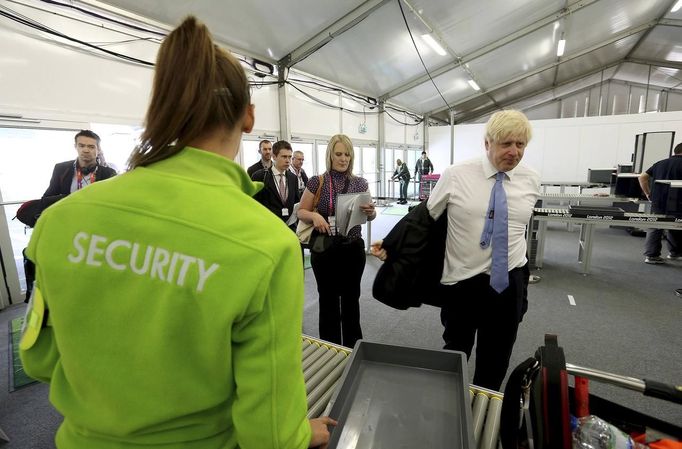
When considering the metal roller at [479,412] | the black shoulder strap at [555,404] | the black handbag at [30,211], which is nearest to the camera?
the black shoulder strap at [555,404]

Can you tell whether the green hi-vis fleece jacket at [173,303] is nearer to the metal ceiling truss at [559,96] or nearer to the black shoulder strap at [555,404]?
the black shoulder strap at [555,404]

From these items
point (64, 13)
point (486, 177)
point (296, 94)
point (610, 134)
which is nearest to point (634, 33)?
point (610, 134)

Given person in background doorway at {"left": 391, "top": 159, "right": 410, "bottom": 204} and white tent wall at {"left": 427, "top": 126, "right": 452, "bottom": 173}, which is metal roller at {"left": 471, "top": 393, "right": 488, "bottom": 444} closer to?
person in background doorway at {"left": 391, "top": 159, "right": 410, "bottom": 204}

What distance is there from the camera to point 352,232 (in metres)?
2.02

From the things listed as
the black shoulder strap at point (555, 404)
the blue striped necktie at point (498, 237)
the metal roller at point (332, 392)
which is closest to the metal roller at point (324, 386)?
the metal roller at point (332, 392)

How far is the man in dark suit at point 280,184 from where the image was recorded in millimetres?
3039

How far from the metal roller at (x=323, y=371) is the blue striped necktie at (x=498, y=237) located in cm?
68

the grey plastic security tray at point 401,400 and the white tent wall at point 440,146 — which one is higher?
the white tent wall at point 440,146

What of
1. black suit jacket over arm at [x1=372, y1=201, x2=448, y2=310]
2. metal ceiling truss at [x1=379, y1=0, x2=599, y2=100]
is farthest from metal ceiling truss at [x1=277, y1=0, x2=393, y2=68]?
black suit jacket over arm at [x1=372, y1=201, x2=448, y2=310]

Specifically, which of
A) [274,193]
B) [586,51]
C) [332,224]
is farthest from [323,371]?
[586,51]

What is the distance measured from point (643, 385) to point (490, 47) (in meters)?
8.11

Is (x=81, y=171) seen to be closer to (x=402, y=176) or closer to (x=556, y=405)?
(x=556, y=405)

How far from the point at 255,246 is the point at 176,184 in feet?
0.45

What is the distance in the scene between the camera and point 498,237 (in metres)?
1.38
